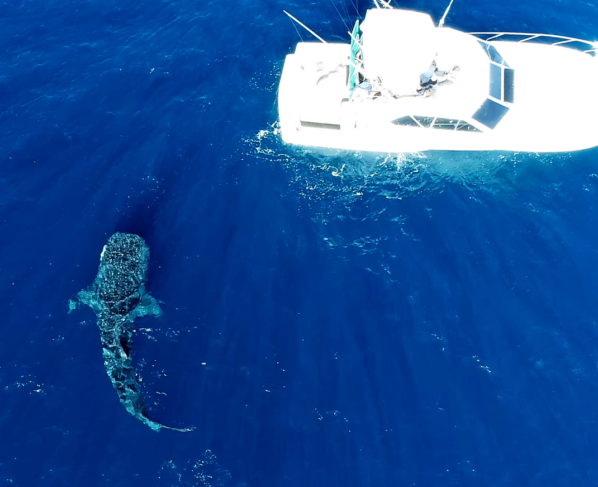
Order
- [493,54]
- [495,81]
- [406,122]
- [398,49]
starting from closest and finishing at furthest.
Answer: [398,49], [495,81], [406,122], [493,54]

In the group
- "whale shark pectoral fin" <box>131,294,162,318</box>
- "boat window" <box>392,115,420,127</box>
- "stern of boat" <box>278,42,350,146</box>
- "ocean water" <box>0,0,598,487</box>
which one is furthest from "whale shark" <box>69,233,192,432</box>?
"boat window" <box>392,115,420,127</box>

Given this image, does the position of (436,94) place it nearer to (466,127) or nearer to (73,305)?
(466,127)

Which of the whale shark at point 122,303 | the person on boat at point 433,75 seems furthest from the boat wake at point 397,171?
the whale shark at point 122,303

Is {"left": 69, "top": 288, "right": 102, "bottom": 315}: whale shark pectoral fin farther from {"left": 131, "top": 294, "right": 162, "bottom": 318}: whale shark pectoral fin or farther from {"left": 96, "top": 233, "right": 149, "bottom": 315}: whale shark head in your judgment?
{"left": 131, "top": 294, "right": 162, "bottom": 318}: whale shark pectoral fin

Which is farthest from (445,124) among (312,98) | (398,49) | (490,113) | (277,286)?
(277,286)

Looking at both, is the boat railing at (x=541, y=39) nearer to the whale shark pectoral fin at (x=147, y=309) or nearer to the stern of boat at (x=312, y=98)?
the stern of boat at (x=312, y=98)

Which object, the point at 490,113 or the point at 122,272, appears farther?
the point at 490,113
